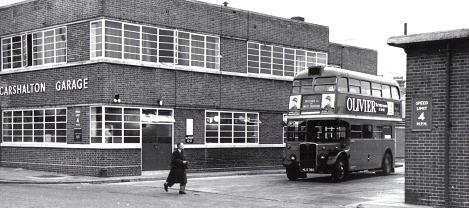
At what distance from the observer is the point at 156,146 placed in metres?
25.0

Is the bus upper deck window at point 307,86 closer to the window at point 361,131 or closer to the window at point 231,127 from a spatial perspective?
the window at point 361,131

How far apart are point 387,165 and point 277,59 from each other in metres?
7.53

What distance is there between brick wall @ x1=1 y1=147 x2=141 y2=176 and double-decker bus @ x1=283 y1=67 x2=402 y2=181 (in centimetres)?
590

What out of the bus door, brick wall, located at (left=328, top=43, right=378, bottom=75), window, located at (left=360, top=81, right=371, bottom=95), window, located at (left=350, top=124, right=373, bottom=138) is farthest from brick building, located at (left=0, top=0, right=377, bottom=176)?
window, located at (left=360, top=81, right=371, bottom=95)

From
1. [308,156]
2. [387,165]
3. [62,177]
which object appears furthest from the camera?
[387,165]

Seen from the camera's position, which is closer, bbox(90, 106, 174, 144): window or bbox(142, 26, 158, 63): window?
bbox(90, 106, 174, 144): window

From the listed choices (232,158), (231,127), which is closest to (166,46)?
(231,127)

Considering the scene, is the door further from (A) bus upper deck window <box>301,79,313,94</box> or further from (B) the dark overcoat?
(B) the dark overcoat

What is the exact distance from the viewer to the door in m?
24.6

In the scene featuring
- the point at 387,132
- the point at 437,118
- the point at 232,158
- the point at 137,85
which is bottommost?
the point at 232,158

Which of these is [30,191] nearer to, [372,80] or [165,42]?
[165,42]

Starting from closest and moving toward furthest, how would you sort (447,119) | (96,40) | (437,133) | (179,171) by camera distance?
(447,119)
(437,133)
(179,171)
(96,40)

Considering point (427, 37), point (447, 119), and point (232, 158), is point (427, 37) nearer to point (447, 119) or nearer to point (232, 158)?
point (447, 119)

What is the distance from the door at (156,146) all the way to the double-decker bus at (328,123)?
5132mm
